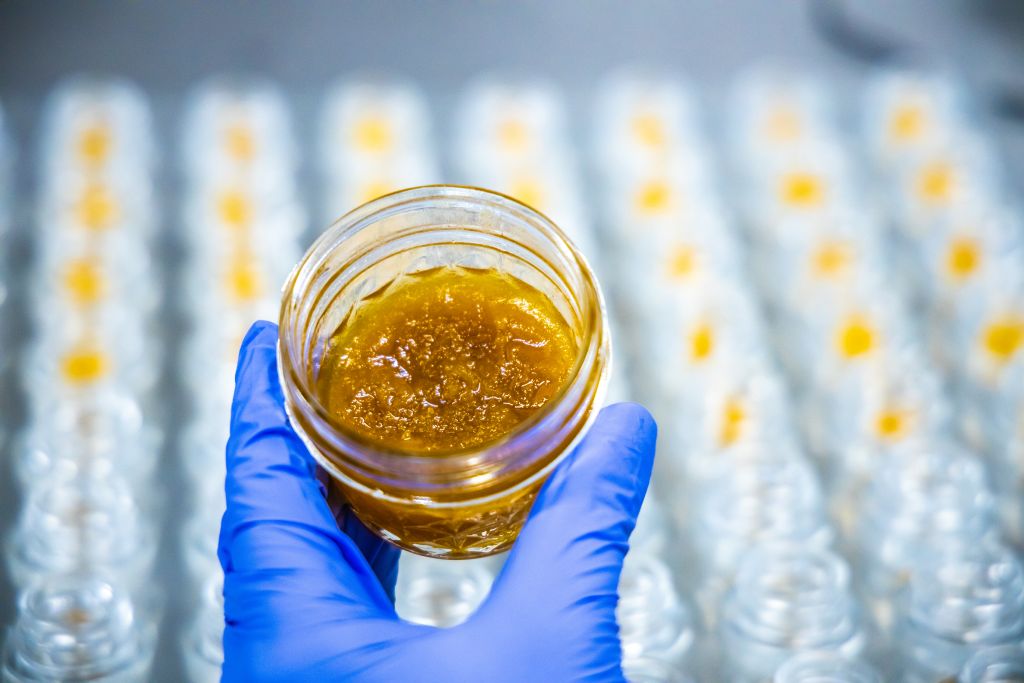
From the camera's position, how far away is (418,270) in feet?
3.26

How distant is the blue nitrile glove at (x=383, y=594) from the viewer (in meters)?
0.92

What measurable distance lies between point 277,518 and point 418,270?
281 mm

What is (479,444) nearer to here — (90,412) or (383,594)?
(383,594)

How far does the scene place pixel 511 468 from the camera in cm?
84

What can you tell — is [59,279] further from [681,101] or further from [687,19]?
[687,19]

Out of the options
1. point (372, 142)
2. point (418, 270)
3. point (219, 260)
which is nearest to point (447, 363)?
point (418, 270)

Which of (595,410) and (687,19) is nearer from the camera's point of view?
(595,410)

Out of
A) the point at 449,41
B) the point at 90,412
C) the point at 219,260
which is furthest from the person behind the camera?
the point at 449,41

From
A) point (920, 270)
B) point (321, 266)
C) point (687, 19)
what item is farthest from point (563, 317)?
point (687, 19)

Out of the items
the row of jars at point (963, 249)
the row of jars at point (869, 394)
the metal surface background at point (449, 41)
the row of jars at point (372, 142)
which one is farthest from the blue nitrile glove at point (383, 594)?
the metal surface background at point (449, 41)

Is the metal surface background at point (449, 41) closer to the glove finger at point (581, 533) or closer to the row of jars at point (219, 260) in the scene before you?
the row of jars at point (219, 260)

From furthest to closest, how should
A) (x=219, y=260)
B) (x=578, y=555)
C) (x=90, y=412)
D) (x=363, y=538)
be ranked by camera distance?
(x=219, y=260) → (x=90, y=412) → (x=363, y=538) → (x=578, y=555)

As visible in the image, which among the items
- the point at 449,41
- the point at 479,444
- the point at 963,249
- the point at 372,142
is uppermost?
the point at 449,41

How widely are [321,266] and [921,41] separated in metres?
2.01
